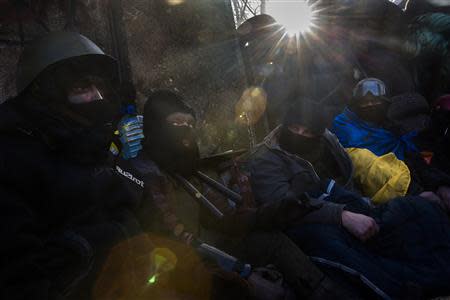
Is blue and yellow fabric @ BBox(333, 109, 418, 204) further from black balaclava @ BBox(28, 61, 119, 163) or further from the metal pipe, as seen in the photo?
black balaclava @ BBox(28, 61, 119, 163)

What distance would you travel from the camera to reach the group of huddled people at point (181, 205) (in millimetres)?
1620

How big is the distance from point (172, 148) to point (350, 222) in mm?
1703

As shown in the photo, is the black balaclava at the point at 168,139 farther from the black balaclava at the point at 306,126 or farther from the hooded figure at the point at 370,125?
the hooded figure at the point at 370,125

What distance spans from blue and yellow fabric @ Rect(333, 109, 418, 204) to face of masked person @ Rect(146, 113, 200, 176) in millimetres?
2023

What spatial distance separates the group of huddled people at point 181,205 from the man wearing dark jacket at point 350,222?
0.01 m

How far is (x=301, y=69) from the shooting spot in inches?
210

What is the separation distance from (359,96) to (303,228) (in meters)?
2.65

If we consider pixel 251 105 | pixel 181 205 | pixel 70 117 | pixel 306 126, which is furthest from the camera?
pixel 251 105

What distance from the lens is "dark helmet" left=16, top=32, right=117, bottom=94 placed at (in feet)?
6.53

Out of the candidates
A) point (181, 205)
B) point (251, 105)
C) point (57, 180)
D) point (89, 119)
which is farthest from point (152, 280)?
point (251, 105)

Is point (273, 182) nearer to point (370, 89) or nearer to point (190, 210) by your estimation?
point (190, 210)

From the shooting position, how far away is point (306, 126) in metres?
3.54

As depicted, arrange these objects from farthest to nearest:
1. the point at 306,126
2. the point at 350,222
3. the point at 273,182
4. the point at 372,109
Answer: the point at 372,109
the point at 306,126
the point at 273,182
the point at 350,222

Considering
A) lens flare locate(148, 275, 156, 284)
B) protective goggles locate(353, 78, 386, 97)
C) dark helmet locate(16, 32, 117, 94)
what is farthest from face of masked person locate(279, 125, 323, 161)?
lens flare locate(148, 275, 156, 284)
